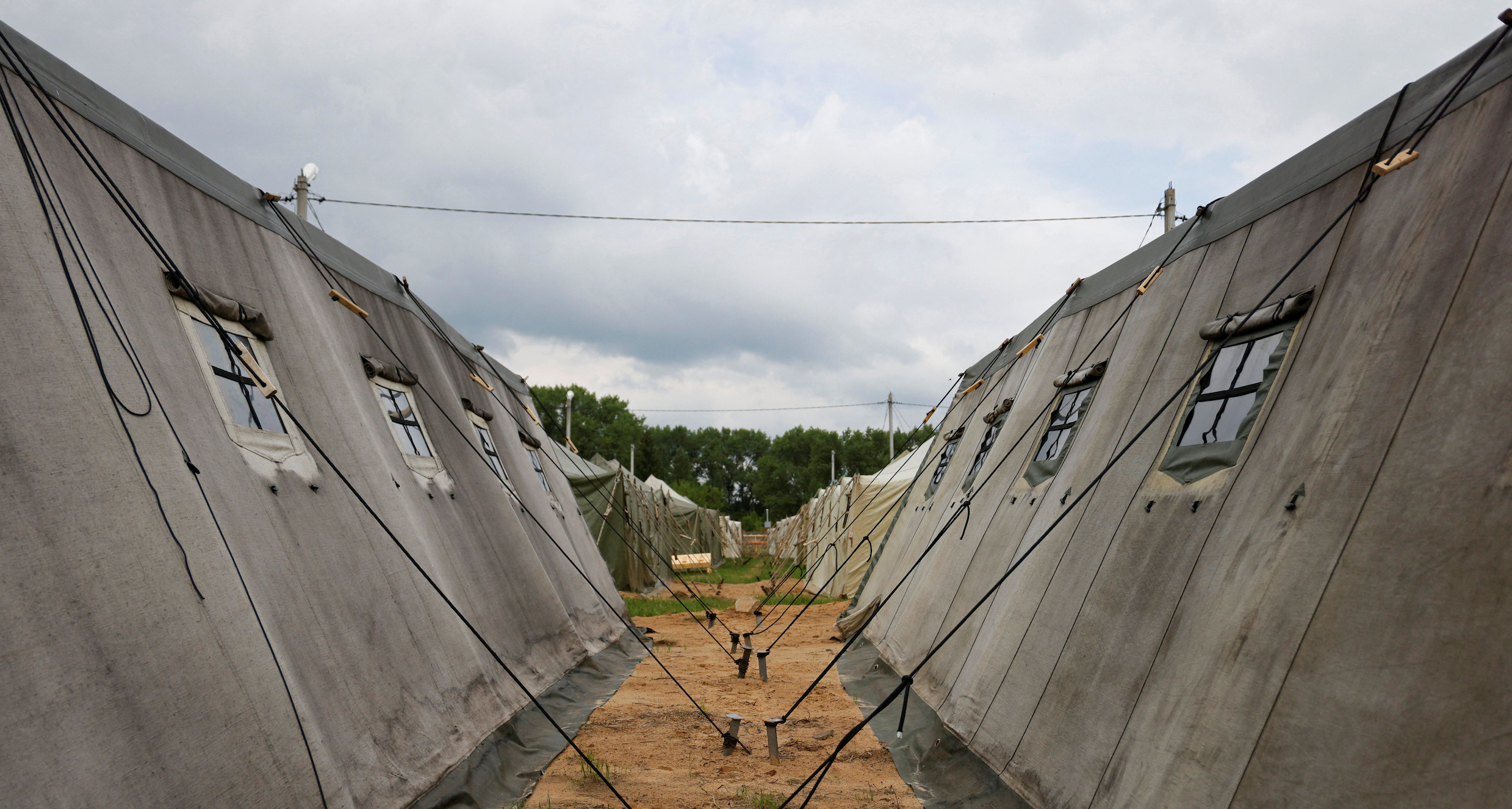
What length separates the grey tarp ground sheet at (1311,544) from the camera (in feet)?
8.70

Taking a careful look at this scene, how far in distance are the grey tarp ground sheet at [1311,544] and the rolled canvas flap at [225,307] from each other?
5227mm

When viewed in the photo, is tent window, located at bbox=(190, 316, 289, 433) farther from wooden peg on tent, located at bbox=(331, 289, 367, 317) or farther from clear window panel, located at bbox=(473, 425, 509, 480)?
clear window panel, located at bbox=(473, 425, 509, 480)

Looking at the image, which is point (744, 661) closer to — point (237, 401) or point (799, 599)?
point (237, 401)

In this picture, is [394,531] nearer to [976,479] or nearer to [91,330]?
[91,330]

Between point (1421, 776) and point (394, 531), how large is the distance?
587cm

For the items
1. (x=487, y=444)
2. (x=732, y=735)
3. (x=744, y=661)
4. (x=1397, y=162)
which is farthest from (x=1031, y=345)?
(x=487, y=444)

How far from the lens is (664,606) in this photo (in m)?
18.3

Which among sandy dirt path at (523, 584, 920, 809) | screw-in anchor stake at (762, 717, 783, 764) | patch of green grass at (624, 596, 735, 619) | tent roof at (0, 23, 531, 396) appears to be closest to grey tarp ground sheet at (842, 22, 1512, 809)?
sandy dirt path at (523, 584, 920, 809)

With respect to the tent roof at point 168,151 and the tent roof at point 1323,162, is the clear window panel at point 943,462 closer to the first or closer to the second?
the tent roof at point 1323,162

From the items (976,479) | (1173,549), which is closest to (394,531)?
(1173,549)

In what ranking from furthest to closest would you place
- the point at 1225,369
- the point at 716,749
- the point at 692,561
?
the point at 692,561
the point at 716,749
the point at 1225,369

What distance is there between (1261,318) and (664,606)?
50.0ft

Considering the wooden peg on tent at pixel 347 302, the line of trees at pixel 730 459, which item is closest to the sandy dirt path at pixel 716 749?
the wooden peg on tent at pixel 347 302

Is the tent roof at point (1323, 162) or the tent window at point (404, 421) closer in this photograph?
the tent roof at point (1323, 162)
